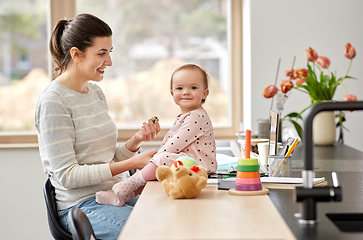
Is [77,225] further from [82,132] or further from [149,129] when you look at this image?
[149,129]

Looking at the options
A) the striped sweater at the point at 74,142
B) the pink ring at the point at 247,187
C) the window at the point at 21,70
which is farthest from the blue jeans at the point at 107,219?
the window at the point at 21,70

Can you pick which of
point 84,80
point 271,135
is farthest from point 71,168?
point 271,135

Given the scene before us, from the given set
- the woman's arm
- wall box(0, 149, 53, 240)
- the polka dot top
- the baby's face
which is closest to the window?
wall box(0, 149, 53, 240)

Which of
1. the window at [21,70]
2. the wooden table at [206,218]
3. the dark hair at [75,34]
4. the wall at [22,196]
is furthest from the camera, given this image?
the window at [21,70]

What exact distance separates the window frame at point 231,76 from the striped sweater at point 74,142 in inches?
55.9

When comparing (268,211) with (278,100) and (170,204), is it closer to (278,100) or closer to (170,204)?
(170,204)

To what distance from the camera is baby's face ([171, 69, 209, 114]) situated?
1.45 metres

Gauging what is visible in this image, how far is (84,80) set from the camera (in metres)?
1.71

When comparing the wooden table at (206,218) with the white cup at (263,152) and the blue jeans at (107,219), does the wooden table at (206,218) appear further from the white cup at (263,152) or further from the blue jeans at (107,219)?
the white cup at (263,152)

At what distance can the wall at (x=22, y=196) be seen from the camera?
2.99 metres

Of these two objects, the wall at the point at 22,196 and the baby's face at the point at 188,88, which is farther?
the wall at the point at 22,196

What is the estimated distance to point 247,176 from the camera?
1.08m

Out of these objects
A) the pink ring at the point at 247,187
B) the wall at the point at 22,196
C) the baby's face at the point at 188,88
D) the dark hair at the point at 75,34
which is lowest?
the wall at the point at 22,196

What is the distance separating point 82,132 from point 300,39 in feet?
5.78
